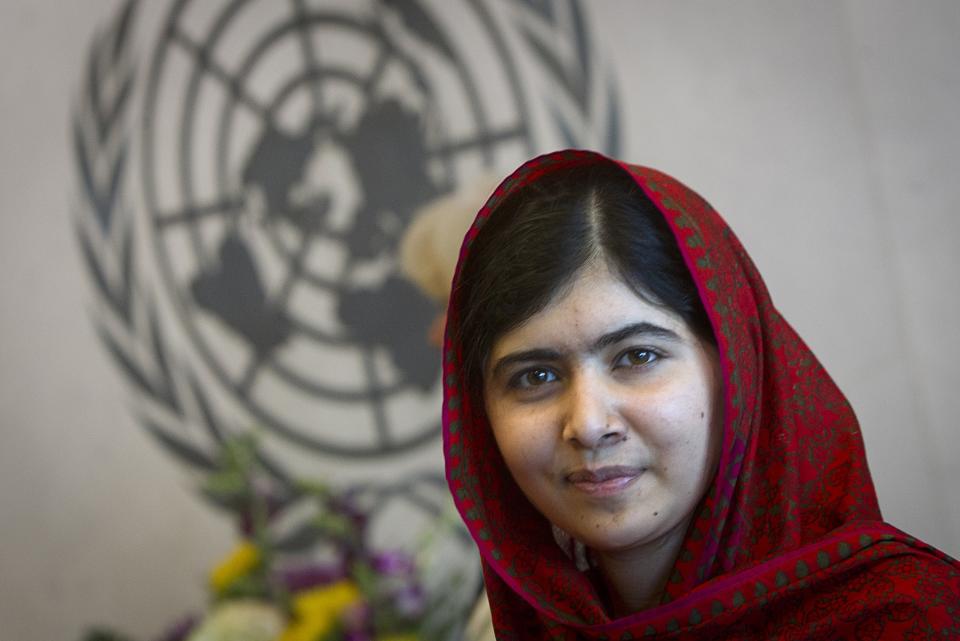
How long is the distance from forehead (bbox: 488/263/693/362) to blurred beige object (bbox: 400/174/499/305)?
32.5 inches

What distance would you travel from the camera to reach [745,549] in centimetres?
81

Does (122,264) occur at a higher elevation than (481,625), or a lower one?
higher

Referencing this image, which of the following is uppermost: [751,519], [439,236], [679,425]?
[439,236]

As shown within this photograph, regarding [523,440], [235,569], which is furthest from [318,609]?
[523,440]

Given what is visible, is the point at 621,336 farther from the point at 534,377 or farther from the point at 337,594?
the point at 337,594

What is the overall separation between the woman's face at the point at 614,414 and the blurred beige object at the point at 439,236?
0.83 m

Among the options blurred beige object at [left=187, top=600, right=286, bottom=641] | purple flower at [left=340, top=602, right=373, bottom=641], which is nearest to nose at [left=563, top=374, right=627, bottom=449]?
purple flower at [left=340, top=602, right=373, bottom=641]

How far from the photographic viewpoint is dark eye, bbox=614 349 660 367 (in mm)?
790

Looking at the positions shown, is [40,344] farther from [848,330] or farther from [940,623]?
[940,623]

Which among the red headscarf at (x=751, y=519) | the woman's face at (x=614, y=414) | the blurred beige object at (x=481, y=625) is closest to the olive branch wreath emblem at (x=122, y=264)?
the blurred beige object at (x=481, y=625)

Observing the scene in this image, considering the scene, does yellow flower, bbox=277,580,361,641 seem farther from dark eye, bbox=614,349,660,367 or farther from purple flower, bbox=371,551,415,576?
dark eye, bbox=614,349,660,367

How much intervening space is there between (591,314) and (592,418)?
0.08 m

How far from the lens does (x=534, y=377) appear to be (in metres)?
0.83

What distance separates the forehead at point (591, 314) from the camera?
787 mm
